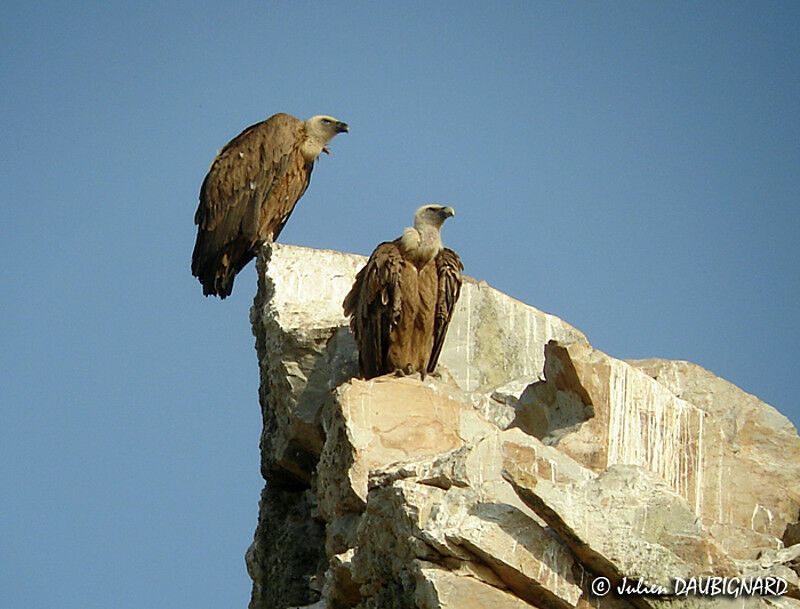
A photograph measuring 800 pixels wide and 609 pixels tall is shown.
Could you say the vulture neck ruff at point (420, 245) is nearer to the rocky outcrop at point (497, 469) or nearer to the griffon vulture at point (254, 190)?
the rocky outcrop at point (497, 469)

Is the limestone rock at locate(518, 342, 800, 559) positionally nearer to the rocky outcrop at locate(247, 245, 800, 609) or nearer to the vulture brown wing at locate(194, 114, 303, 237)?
the rocky outcrop at locate(247, 245, 800, 609)

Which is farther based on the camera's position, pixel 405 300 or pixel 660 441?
pixel 405 300

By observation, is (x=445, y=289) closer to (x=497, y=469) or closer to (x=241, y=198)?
(x=497, y=469)

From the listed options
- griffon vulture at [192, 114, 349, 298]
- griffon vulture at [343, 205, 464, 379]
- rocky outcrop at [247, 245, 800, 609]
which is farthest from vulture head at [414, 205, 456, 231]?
griffon vulture at [192, 114, 349, 298]

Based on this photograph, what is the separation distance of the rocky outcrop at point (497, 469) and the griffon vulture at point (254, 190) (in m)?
1.35

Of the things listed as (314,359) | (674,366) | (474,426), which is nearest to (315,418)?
(314,359)

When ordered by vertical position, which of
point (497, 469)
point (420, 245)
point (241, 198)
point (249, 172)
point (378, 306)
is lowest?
point (497, 469)

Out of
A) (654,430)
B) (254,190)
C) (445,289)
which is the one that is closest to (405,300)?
(445,289)

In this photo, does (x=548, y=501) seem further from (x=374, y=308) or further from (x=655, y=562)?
(x=374, y=308)

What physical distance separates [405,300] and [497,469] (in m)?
2.69

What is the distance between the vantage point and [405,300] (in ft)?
33.7

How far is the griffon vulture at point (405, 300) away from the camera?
1020 centimetres

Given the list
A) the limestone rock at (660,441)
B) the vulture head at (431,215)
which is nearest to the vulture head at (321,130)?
the vulture head at (431,215)

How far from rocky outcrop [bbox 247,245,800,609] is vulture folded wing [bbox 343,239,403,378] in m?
0.34
